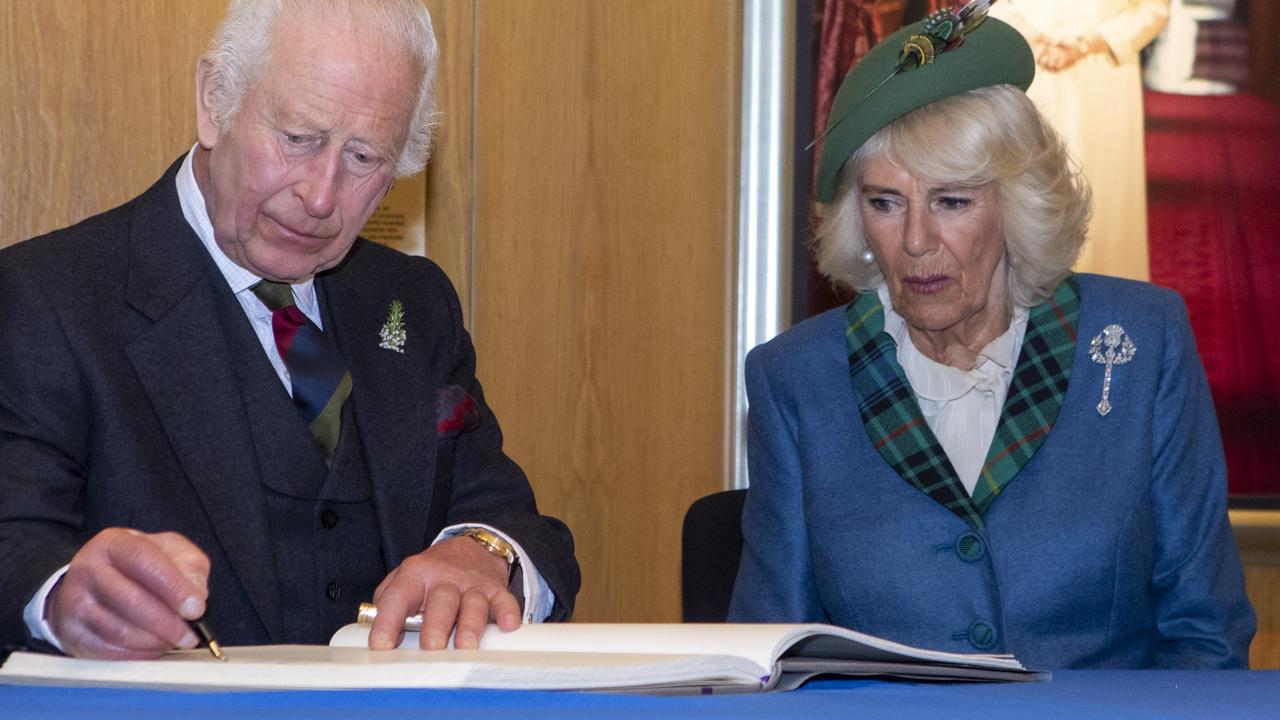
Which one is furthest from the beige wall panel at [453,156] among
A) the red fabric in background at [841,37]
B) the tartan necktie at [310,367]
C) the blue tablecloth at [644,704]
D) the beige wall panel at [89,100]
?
the blue tablecloth at [644,704]

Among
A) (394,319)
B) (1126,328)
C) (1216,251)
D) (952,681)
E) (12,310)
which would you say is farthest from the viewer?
(1216,251)

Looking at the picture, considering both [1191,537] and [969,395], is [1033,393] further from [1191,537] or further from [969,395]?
[1191,537]

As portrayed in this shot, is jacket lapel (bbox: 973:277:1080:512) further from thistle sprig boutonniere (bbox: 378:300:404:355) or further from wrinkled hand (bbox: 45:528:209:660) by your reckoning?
wrinkled hand (bbox: 45:528:209:660)

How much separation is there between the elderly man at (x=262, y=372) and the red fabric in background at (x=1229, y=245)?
2028 mm

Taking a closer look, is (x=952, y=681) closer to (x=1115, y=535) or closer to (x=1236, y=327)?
(x=1115, y=535)

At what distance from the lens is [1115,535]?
237cm

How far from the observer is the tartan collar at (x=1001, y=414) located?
7.89ft

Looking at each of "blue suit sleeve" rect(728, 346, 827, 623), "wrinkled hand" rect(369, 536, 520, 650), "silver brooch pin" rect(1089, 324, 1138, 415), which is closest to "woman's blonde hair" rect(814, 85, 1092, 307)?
"silver brooch pin" rect(1089, 324, 1138, 415)

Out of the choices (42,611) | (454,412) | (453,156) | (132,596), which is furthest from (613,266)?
(132,596)

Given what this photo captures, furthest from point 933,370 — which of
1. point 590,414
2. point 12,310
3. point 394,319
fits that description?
point 12,310

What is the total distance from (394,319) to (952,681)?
1240 mm

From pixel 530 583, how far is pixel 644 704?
0.82 m

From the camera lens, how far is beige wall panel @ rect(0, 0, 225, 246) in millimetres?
2912

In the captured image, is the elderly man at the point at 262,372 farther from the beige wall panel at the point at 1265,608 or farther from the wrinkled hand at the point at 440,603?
the beige wall panel at the point at 1265,608
